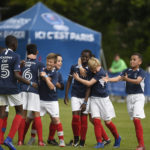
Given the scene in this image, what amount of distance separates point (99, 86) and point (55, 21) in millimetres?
12523

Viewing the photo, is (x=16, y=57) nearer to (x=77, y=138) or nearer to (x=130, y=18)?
(x=77, y=138)

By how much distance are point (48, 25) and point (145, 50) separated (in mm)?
17013

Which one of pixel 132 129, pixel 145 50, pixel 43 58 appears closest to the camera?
pixel 132 129

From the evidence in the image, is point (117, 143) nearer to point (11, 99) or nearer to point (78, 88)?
point (78, 88)

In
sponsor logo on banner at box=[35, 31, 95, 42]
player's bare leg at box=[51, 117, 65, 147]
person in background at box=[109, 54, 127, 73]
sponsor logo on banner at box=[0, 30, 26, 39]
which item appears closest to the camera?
player's bare leg at box=[51, 117, 65, 147]

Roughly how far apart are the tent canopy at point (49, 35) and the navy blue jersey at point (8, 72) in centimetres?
1232

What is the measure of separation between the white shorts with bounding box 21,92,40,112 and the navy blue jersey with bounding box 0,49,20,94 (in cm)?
103

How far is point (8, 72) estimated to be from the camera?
8938mm

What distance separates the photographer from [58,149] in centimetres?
930

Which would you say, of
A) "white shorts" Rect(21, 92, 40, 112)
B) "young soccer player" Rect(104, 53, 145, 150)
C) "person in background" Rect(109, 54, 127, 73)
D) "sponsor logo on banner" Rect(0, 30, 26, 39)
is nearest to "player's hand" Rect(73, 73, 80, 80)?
"young soccer player" Rect(104, 53, 145, 150)

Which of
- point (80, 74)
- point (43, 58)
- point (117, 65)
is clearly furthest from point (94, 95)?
point (117, 65)

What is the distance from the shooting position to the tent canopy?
21.5m

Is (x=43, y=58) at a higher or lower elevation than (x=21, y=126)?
higher

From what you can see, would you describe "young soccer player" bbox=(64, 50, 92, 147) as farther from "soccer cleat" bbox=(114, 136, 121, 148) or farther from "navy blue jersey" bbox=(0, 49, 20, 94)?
"navy blue jersey" bbox=(0, 49, 20, 94)
